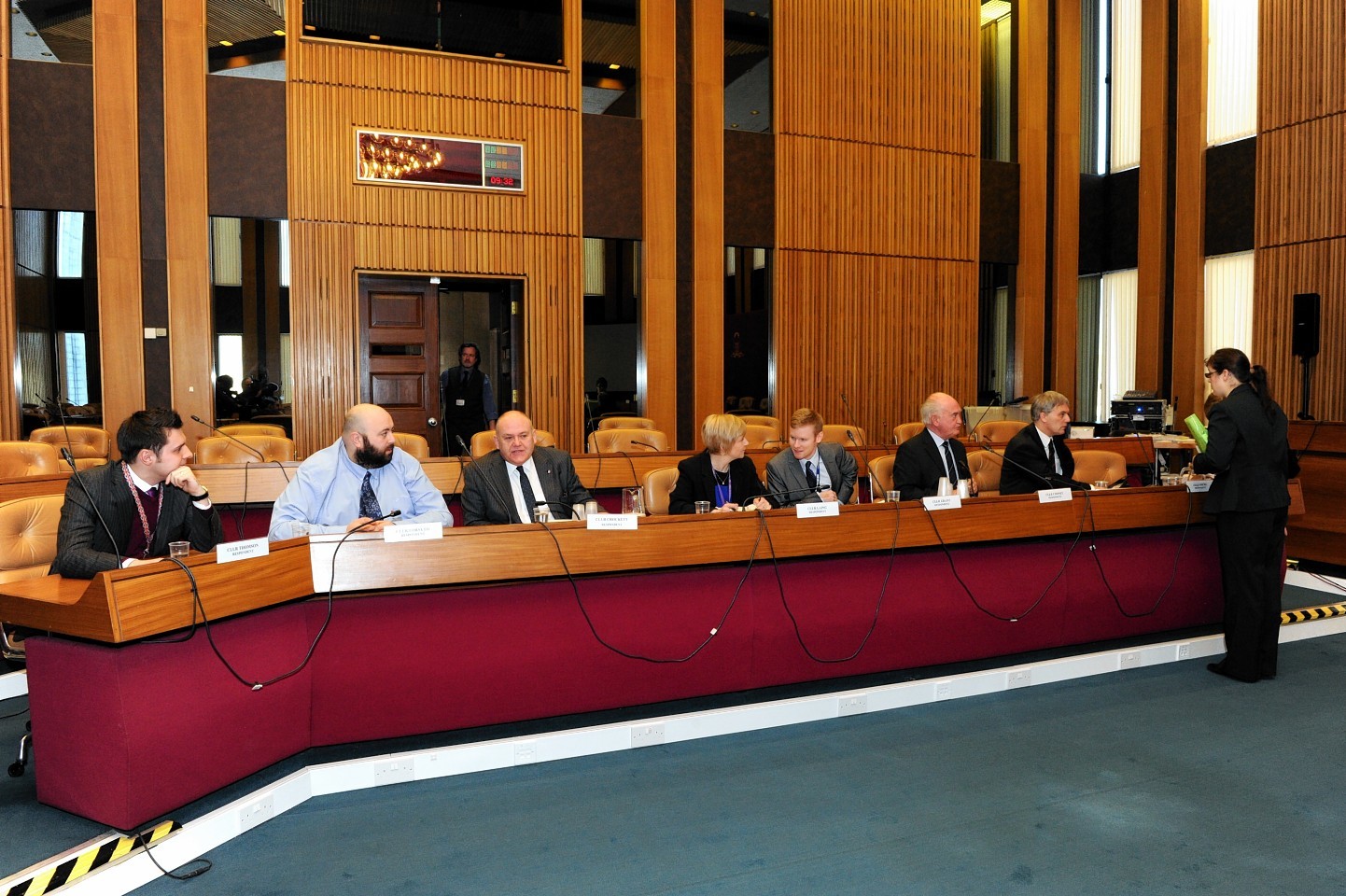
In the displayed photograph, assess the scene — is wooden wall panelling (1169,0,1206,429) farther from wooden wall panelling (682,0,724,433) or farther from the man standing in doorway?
the man standing in doorway

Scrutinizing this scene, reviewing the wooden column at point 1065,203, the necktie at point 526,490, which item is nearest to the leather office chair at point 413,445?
the necktie at point 526,490

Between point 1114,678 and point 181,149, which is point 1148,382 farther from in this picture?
point 181,149

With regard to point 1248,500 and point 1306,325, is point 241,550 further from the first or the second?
point 1306,325

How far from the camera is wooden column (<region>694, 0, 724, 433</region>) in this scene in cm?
896

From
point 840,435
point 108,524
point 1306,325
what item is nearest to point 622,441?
point 840,435

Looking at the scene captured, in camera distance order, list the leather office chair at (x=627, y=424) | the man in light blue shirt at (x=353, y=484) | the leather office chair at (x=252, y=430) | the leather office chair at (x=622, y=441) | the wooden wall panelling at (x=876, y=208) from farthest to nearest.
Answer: the wooden wall panelling at (x=876, y=208) → the leather office chair at (x=627, y=424) → the leather office chair at (x=622, y=441) → the leather office chair at (x=252, y=430) → the man in light blue shirt at (x=353, y=484)

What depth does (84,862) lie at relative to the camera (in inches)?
95.2

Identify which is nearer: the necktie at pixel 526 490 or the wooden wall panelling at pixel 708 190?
the necktie at pixel 526 490

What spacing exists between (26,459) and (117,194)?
9.11 feet

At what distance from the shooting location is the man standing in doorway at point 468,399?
27.3 feet

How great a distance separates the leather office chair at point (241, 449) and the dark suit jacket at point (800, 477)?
321cm

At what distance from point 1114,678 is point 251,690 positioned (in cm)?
349

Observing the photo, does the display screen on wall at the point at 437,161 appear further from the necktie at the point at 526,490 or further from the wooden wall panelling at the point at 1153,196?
the wooden wall panelling at the point at 1153,196

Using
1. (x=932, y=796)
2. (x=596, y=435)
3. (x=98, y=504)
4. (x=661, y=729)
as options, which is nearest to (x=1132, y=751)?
(x=932, y=796)
